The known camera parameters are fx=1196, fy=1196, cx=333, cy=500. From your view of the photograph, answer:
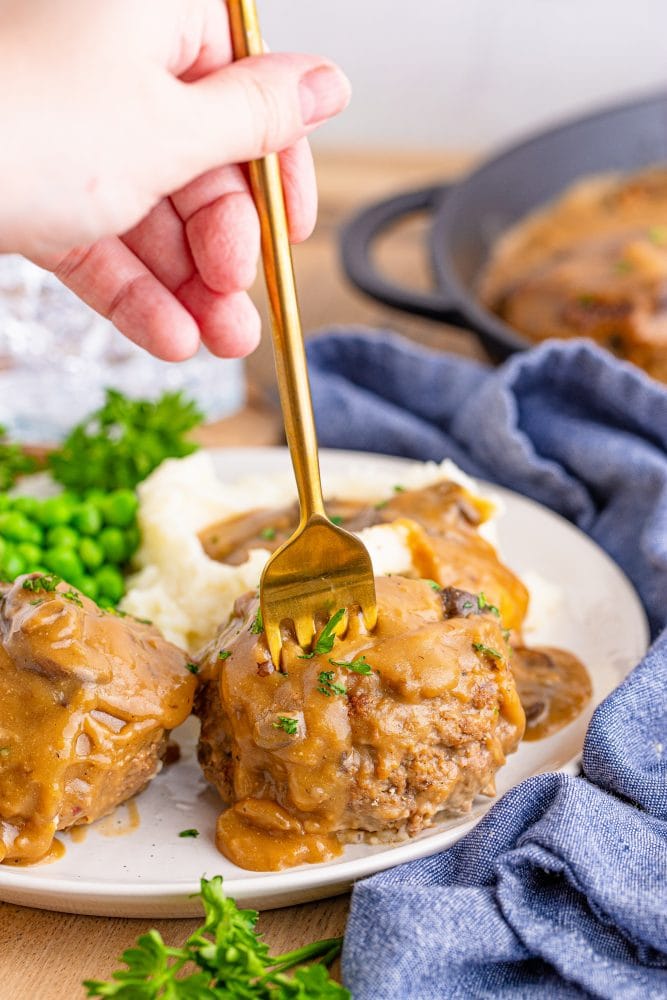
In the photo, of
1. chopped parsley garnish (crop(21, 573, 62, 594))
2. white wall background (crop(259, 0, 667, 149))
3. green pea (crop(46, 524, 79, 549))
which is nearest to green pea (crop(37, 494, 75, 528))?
green pea (crop(46, 524, 79, 549))

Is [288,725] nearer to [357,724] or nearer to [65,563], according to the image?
[357,724]

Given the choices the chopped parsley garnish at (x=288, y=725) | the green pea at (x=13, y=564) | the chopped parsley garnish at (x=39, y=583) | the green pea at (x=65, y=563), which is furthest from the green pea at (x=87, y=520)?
the chopped parsley garnish at (x=288, y=725)

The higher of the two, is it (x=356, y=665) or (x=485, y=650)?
(x=356, y=665)

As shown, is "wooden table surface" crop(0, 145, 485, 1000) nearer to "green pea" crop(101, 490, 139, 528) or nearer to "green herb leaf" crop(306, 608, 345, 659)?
"green herb leaf" crop(306, 608, 345, 659)

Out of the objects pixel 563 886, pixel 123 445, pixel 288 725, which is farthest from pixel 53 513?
pixel 563 886

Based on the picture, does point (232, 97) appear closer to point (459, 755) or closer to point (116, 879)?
point (459, 755)

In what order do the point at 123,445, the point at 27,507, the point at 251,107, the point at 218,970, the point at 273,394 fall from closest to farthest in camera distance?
the point at 218,970
the point at 251,107
the point at 27,507
the point at 123,445
the point at 273,394
